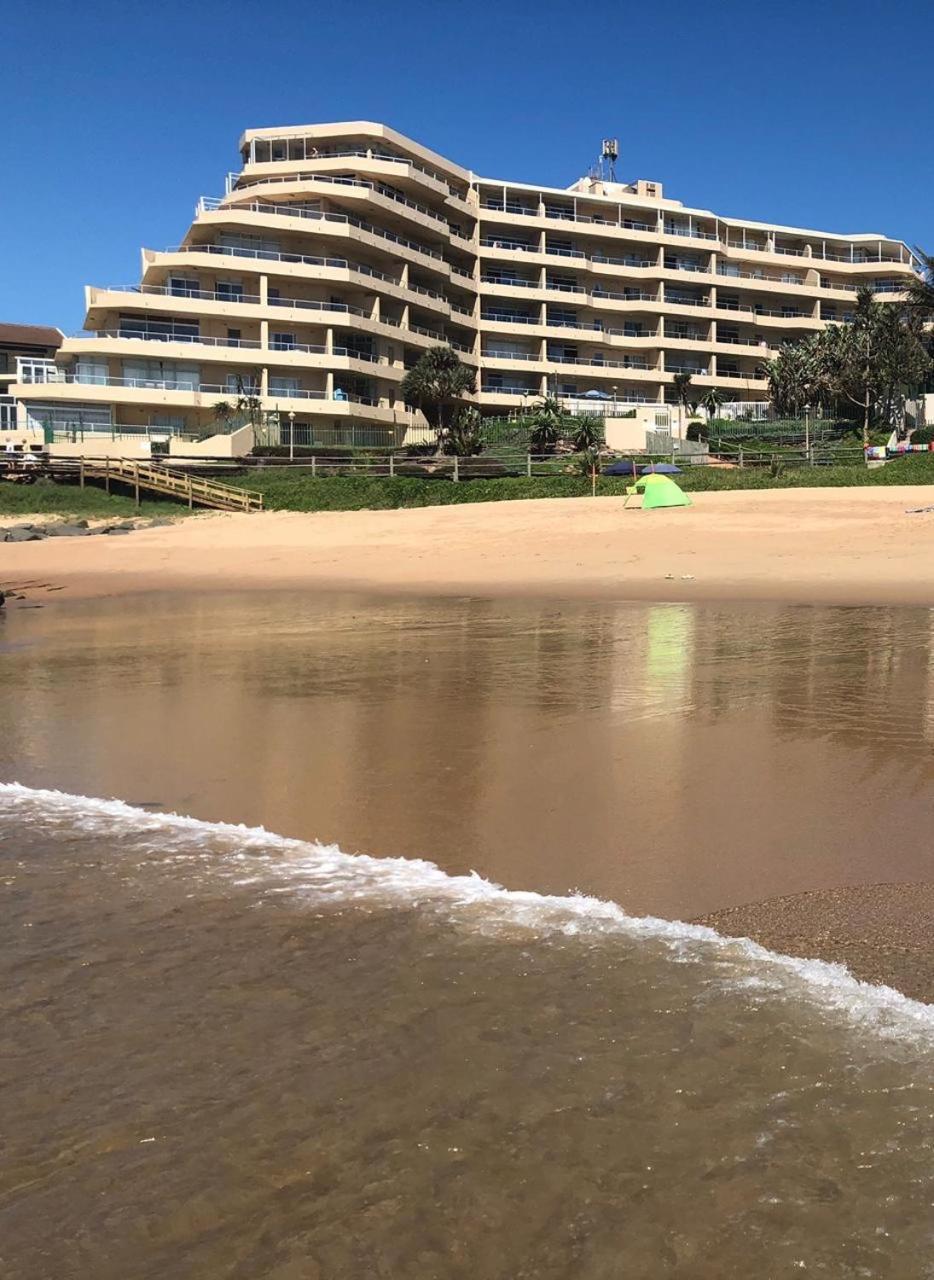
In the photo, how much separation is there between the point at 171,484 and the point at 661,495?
19.7m

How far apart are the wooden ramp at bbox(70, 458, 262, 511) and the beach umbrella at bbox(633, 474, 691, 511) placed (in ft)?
50.1

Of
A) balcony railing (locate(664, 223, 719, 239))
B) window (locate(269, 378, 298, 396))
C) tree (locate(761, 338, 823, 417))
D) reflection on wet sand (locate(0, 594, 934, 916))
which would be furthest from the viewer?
balcony railing (locate(664, 223, 719, 239))

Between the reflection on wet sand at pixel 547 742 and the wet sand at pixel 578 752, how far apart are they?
0.08ft

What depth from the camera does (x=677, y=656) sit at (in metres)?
10.8

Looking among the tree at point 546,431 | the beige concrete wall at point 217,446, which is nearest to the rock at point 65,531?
the beige concrete wall at point 217,446

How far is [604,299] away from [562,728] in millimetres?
78226

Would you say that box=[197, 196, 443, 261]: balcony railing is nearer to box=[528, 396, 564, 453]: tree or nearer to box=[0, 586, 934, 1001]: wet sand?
box=[528, 396, 564, 453]: tree

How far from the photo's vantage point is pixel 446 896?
452cm

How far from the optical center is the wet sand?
463cm

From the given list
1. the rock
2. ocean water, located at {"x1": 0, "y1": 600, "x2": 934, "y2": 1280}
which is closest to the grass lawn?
the rock

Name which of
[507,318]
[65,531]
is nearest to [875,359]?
[507,318]

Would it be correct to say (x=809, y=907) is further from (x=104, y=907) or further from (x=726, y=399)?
(x=726, y=399)

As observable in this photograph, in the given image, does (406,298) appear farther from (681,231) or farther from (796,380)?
(681,231)

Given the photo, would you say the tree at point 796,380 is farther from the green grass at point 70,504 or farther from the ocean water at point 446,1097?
the ocean water at point 446,1097
